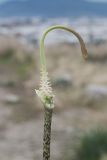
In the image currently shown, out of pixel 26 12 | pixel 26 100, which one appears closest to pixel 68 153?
pixel 26 100

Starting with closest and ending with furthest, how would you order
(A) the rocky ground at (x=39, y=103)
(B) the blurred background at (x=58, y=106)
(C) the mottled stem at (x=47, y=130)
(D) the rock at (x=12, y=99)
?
(C) the mottled stem at (x=47, y=130), (B) the blurred background at (x=58, y=106), (A) the rocky ground at (x=39, y=103), (D) the rock at (x=12, y=99)

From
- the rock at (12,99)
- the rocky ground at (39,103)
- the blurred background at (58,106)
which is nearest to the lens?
the blurred background at (58,106)

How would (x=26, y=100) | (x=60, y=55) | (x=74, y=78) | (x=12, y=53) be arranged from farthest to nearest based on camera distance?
(x=60, y=55) → (x=12, y=53) → (x=74, y=78) → (x=26, y=100)

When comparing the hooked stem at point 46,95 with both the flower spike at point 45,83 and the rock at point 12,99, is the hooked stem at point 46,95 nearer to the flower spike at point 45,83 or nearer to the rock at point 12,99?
the flower spike at point 45,83

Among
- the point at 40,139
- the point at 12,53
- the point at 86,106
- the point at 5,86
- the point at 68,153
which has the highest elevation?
the point at 12,53

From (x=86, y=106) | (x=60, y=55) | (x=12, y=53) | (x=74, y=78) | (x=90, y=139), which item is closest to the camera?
(x=90, y=139)

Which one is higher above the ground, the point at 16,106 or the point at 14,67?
the point at 14,67

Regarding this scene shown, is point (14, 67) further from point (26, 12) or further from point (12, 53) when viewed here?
point (26, 12)

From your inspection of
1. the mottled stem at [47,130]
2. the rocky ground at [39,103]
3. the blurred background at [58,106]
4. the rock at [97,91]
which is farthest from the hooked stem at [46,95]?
the rock at [97,91]

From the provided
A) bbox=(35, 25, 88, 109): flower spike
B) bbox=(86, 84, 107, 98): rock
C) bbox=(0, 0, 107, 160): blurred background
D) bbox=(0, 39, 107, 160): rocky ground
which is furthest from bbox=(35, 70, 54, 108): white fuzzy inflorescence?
bbox=(86, 84, 107, 98): rock

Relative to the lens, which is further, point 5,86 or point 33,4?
point 33,4

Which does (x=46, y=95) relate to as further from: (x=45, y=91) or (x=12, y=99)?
(x=12, y=99)
